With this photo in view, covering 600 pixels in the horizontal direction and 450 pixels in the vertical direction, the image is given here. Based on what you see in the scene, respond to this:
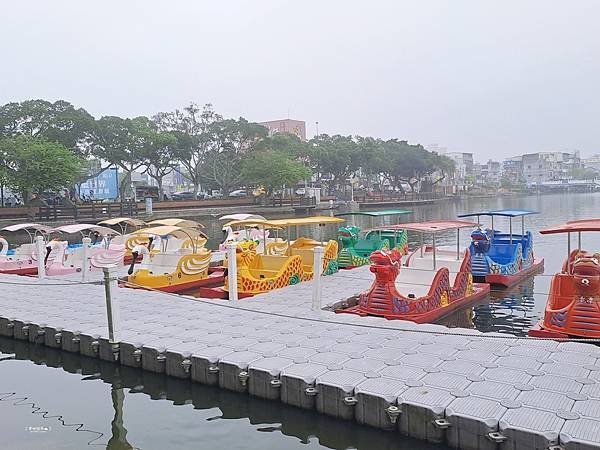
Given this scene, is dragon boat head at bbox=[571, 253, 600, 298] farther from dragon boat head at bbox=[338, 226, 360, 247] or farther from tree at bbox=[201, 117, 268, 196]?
tree at bbox=[201, 117, 268, 196]

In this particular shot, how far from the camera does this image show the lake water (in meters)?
5.99

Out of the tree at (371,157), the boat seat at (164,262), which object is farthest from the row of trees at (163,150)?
the boat seat at (164,262)

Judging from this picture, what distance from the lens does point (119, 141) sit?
149ft

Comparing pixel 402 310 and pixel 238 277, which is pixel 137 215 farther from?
pixel 402 310

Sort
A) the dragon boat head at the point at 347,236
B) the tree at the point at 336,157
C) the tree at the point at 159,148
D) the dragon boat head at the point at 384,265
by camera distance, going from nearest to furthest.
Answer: the dragon boat head at the point at 384,265 < the dragon boat head at the point at 347,236 < the tree at the point at 159,148 < the tree at the point at 336,157

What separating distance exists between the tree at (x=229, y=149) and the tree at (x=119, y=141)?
8.36m

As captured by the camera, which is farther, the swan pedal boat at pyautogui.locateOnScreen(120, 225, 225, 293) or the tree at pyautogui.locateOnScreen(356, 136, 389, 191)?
the tree at pyautogui.locateOnScreen(356, 136, 389, 191)

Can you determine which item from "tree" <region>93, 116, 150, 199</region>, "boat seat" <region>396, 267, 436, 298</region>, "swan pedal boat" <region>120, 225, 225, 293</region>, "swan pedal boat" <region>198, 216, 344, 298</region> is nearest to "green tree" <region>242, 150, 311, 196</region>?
"tree" <region>93, 116, 150, 199</region>

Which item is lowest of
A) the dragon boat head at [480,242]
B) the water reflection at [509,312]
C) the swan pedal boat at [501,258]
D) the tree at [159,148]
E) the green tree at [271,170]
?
the water reflection at [509,312]

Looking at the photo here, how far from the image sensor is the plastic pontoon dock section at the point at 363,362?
5246 millimetres

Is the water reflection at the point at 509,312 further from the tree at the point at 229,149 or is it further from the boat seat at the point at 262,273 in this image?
the tree at the point at 229,149

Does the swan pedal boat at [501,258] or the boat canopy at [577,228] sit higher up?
the boat canopy at [577,228]

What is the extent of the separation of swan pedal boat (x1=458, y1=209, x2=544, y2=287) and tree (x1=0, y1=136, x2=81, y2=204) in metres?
29.6

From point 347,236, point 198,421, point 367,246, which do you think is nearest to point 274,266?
point 347,236
